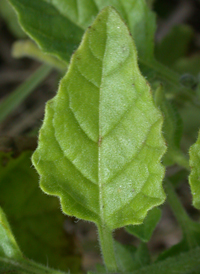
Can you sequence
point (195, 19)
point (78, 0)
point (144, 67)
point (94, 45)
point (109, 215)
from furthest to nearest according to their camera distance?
point (195, 19)
point (144, 67)
point (78, 0)
point (109, 215)
point (94, 45)

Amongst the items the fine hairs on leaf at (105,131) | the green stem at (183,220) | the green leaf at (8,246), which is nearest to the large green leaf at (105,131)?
the fine hairs on leaf at (105,131)

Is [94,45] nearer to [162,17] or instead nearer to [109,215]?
[109,215]

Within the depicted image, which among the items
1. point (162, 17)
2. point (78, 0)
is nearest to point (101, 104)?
point (78, 0)

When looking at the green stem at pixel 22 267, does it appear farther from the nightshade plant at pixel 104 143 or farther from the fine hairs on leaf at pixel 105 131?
the fine hairs on leaf at pixel 105 131

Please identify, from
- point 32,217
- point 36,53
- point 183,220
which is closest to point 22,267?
point 183,220

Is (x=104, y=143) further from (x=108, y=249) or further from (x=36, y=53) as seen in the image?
(x=36, y=53)
